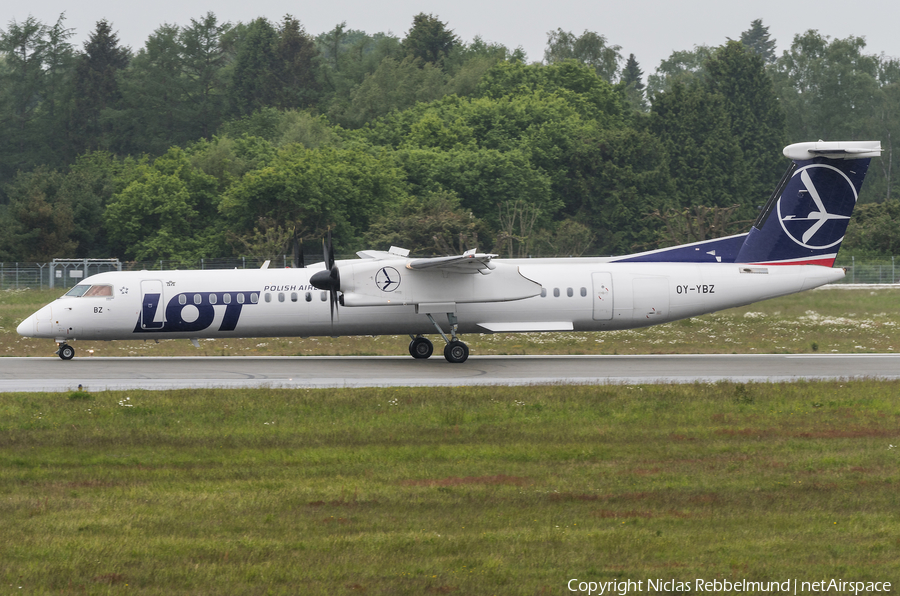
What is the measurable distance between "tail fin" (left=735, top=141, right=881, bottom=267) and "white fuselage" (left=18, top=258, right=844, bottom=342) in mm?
433

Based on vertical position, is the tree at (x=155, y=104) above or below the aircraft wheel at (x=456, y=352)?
above

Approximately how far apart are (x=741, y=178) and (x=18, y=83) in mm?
71355

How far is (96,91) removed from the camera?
9438 cm

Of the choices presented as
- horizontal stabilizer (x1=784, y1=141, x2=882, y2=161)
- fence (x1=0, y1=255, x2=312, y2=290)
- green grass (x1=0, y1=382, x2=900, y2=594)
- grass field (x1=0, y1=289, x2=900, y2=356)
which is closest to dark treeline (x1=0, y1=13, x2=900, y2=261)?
fence (x1=0, y1=255, x2=312, y2=290)

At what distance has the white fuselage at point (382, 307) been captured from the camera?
26766 mm

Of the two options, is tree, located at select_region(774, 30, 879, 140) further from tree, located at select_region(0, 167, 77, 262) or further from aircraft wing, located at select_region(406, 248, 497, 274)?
aircraft wing, located at select_region(406, 248, 497, 274)

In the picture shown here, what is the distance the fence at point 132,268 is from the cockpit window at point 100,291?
24.9 meters

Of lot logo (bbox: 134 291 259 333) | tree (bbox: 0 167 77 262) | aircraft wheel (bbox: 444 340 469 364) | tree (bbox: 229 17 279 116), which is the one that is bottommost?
aircraft wheel (bbox: 444 340 469 364)

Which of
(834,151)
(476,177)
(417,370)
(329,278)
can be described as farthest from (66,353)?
(476,177)

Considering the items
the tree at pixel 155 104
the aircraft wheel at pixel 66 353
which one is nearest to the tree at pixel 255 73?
the tree at pixel 155 104

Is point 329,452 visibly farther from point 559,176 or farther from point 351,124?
point 351,124

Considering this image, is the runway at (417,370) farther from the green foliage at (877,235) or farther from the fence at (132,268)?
the green foliage at (877,235)

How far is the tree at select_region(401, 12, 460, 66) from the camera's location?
358 feet

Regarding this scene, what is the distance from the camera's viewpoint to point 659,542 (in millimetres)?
9773
